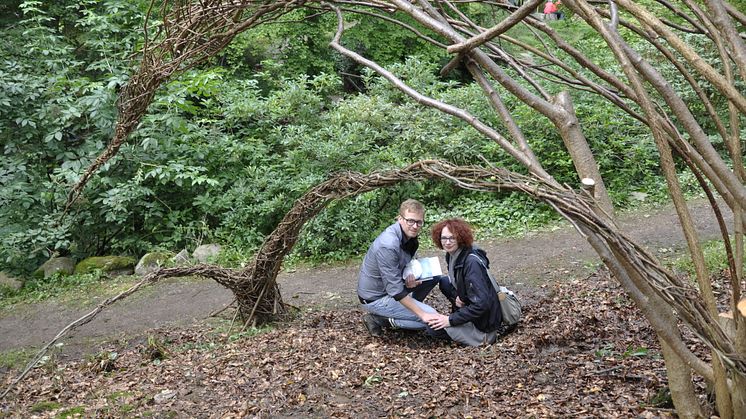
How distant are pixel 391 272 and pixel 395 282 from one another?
0.27 feet

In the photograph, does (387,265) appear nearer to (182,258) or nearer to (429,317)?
(429,317)

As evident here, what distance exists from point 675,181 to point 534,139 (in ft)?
24.8

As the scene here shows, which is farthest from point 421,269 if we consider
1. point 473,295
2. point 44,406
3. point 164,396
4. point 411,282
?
point 44,406

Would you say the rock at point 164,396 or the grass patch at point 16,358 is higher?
the rock at point 164,396

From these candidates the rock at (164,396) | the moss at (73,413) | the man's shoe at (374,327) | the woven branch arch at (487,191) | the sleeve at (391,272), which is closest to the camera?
the woven branch arch at (487,191)

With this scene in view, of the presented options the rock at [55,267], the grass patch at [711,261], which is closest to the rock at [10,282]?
the rock at [55,267]

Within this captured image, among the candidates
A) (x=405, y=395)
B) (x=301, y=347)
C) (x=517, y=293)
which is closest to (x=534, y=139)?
(x=517, y=293)

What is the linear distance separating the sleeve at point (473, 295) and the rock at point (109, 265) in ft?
18.3

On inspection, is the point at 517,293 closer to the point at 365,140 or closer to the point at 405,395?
the point at 405,395

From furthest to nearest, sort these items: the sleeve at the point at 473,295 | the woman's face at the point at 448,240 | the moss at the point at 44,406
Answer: the woman's face at the point at 448,240, the sleeve at the point at 473,295, the moss at the point at 44,406

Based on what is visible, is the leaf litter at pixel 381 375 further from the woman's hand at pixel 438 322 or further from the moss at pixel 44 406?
the woman's hand at pixel 438 322

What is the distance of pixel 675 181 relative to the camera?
2.30 metres

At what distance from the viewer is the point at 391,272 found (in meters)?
5.07

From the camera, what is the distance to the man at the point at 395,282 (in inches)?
199
